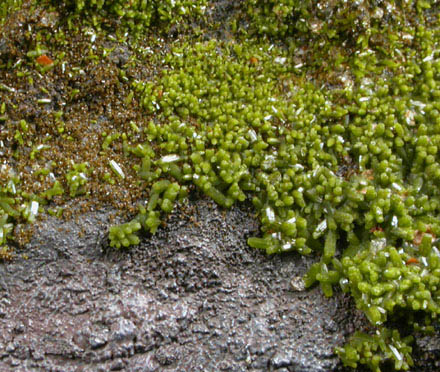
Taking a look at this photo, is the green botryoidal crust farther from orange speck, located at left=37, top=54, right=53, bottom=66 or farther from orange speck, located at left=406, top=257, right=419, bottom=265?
orange speck, located at left=406, top=257, right=419, bottom=265

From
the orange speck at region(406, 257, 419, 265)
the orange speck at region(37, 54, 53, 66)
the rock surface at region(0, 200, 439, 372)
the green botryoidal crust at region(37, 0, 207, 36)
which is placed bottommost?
the rock surface at region(0, 200, 439, 372)

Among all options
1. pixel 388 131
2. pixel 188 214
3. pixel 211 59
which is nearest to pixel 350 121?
pixel 388 131

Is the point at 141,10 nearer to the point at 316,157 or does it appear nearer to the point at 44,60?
the point at 44,60

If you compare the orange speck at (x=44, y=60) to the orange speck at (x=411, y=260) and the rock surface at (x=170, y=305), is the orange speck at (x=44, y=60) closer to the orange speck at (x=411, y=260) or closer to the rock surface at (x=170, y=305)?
the rock surface at (x=170, y=305)

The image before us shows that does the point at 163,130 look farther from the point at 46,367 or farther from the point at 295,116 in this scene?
the point at 46,367

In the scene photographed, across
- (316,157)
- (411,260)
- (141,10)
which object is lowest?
(411,260)

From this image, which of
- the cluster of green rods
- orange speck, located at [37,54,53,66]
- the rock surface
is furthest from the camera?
orange speck, located at [37,54,53,66]

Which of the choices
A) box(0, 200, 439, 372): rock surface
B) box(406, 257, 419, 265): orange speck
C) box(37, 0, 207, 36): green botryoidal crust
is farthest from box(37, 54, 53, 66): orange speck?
box(406, 257, 419, 265): orange speck

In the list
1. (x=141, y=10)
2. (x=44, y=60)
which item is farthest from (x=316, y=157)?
(x=44, y=60)

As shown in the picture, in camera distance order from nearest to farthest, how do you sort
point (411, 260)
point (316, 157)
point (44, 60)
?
point (411, 260)
point (316, 157)
point (44, 60)
